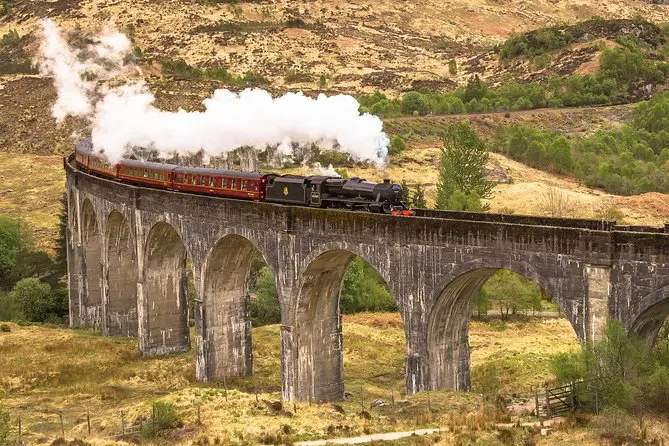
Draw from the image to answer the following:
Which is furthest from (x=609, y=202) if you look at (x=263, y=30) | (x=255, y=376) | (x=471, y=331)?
(x=263, y=30)

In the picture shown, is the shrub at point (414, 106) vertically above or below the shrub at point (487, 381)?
above

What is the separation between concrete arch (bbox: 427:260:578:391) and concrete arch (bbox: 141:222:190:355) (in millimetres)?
19719

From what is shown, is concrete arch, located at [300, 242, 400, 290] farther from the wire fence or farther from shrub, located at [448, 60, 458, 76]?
shrub, located at [448, 60, 458, 76]

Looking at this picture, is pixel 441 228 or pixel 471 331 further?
pixel 471 331

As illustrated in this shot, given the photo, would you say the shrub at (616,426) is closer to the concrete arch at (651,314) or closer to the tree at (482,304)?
the concrete arch at (651,314)

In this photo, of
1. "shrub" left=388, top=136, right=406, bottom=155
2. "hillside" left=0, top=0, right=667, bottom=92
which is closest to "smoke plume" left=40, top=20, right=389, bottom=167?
"shrub" left=388, top=136, right=406, bottom=155

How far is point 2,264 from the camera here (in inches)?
2881

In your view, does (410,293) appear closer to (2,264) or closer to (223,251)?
(223,251)

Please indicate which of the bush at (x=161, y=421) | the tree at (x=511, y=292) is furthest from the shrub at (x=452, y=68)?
the bush at (x=161, y=421)

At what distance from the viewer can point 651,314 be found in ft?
96.0

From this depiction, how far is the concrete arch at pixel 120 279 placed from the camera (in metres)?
56.0

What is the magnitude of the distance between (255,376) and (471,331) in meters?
16.1

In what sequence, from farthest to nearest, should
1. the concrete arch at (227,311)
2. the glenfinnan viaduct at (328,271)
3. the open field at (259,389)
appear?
the concrete arch at (227,311), the open field at (259,389), the glenfinnan viaduct at (328,271)

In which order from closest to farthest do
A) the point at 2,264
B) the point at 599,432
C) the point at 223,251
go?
1. the point at 599,432
2. the point at 223,251
3. the point at 2,264
